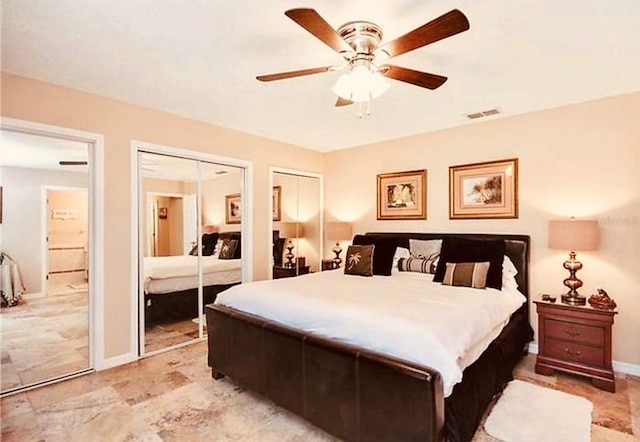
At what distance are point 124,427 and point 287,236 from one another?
120 inches

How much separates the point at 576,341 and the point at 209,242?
12.1ft

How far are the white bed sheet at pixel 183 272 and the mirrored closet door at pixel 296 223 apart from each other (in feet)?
2.35

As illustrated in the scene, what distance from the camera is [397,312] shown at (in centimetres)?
216

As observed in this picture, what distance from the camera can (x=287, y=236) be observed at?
5.00 m

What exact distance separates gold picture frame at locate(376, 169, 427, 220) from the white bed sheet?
2108 mm

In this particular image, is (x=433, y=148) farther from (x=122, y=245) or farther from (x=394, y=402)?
(x=122, y=245)

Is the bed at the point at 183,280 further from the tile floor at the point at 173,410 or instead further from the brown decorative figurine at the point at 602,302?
the brown decorative figurine at the point at 602,302

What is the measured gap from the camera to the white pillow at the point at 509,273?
334 centimetres

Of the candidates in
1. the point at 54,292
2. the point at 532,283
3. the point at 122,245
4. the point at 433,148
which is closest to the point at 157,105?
the point at 122,245

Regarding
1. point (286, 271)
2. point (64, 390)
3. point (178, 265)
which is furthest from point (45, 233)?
point (286, 271)

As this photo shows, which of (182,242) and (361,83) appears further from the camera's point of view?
(182,242)

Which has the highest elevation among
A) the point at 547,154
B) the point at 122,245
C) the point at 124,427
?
the point at 547,154

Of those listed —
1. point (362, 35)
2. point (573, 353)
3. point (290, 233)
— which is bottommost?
point (573, 353)

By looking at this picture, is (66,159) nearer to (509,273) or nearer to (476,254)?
(476,254)
